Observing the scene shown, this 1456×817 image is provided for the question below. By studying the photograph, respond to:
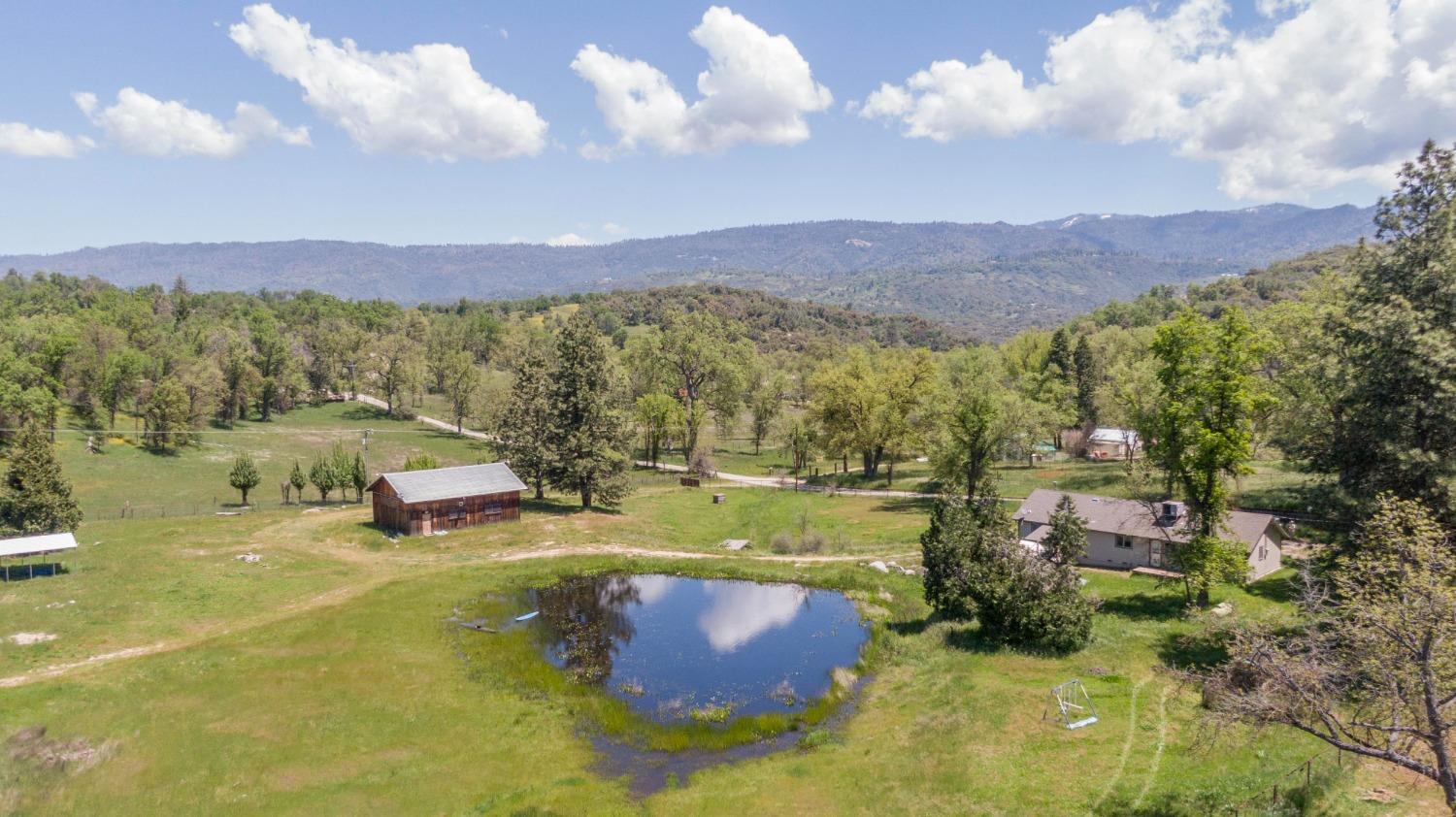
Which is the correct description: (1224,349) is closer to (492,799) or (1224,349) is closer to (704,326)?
(492,799)

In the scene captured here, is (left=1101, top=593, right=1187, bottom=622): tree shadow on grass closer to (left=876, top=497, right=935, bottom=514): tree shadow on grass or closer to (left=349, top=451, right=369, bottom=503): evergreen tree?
(left=876, top=497, right=935, bottom=514): tree shadow on grass

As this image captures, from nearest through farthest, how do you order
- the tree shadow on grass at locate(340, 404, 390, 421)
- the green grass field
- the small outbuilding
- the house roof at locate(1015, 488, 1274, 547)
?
the green grass field < the small outbuilding < the house roof at locate(1015, 488, 1274, 547) < the tree shadow on grass at locate(340, 404, 390, 421)

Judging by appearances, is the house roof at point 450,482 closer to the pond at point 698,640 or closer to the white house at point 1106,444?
the pond at point 698,640

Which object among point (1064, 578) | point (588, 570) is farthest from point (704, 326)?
point (1064, 578)

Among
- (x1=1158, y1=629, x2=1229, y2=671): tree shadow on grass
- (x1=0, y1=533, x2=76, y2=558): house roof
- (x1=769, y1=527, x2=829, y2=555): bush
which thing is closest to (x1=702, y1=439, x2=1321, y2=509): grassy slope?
(x1=1158, y1=629, x2=1229, y2=671): tree shadow on grass

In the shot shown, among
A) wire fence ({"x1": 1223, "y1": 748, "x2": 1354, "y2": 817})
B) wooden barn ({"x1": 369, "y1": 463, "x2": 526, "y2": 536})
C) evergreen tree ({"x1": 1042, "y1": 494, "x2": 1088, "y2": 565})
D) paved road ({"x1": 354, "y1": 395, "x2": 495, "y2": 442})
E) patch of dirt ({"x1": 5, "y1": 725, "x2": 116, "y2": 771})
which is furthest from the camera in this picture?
paved road ({"x1": 354, "y1": 395, "x2": 495, "y2": 442})

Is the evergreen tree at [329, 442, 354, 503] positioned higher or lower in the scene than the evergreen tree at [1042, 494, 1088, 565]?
lower

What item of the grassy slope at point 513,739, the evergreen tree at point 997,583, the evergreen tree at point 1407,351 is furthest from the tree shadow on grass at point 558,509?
the evergreen tree at point 1407,351

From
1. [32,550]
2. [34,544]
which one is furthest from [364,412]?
[32,550]
